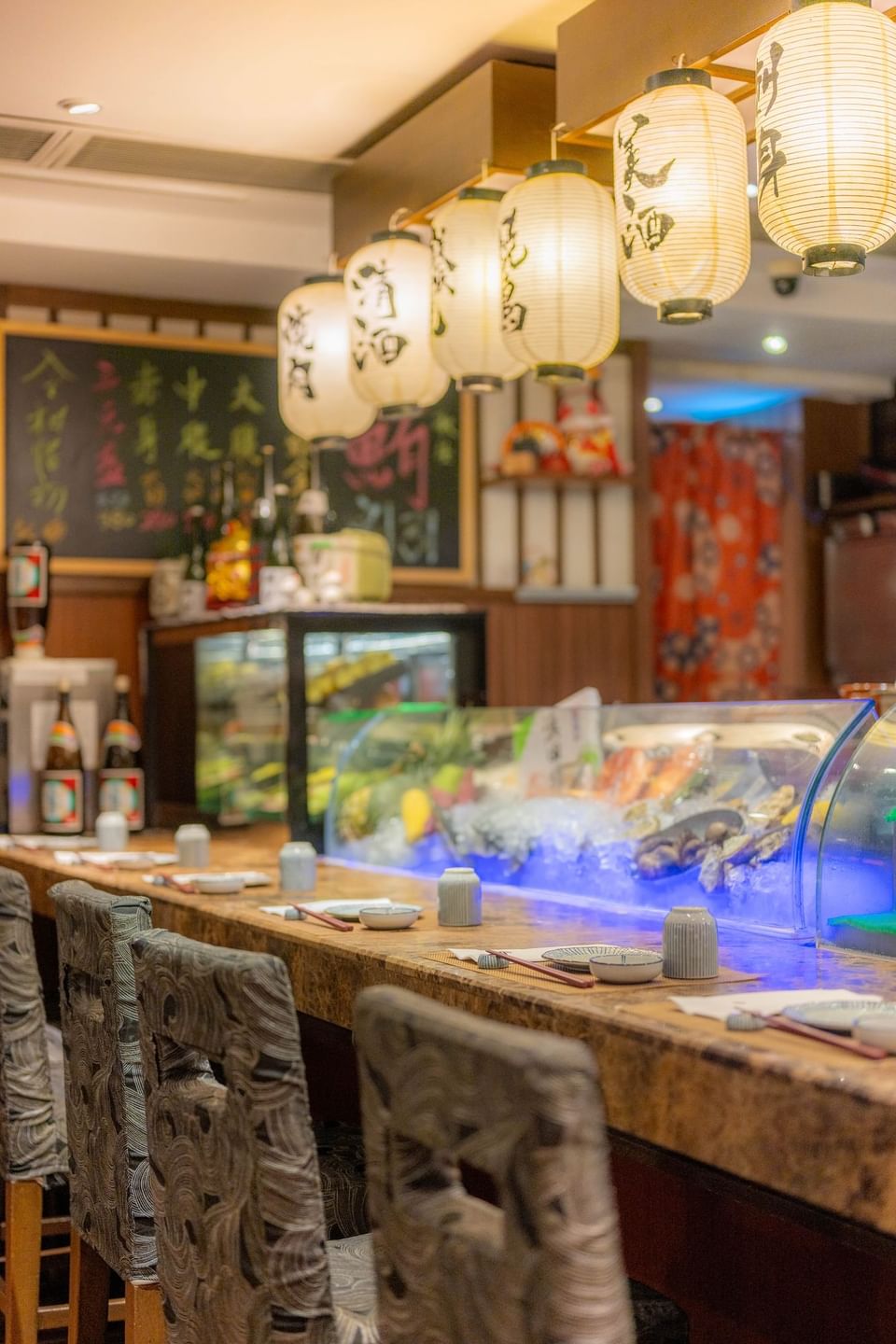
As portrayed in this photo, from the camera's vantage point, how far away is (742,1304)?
7.41ft

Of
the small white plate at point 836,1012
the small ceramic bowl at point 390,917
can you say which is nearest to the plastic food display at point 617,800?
the small ceramic bowl at point 390,917

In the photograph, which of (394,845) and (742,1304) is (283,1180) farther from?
(394,845)

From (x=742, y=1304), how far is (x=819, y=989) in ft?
1.85

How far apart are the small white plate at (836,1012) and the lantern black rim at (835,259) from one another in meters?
1.23

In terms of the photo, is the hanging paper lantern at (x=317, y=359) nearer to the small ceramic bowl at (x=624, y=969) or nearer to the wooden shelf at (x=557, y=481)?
the wooden shelf at (x=557, y=481)

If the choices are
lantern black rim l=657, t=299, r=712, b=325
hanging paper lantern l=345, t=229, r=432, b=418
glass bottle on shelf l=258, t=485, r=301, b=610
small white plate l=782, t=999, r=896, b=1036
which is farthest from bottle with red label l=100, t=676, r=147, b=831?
small white plate l=782, t=999, r=896, b=1036

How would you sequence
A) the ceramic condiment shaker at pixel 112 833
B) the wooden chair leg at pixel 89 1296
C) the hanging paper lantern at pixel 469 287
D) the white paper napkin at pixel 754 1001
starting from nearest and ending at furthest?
the white paper napkin at pixel 754 1001 → the wooden chair leg at pixel 89 1296 → the hanging paper lantern at pixel 469 287 → the ceramic condiment shaker at pixel 112 833

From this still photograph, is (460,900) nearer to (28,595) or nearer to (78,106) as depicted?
(78,106)

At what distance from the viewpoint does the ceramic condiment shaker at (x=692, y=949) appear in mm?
2115

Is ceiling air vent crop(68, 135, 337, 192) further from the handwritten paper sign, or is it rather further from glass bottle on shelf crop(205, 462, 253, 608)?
the handwritten paper sign

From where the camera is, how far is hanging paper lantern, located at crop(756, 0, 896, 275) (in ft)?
8.04

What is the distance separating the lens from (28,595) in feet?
A: 17.1

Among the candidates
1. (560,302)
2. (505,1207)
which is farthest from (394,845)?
(505,1207)

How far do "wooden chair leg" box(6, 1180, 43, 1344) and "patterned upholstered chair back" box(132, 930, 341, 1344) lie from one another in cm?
92
